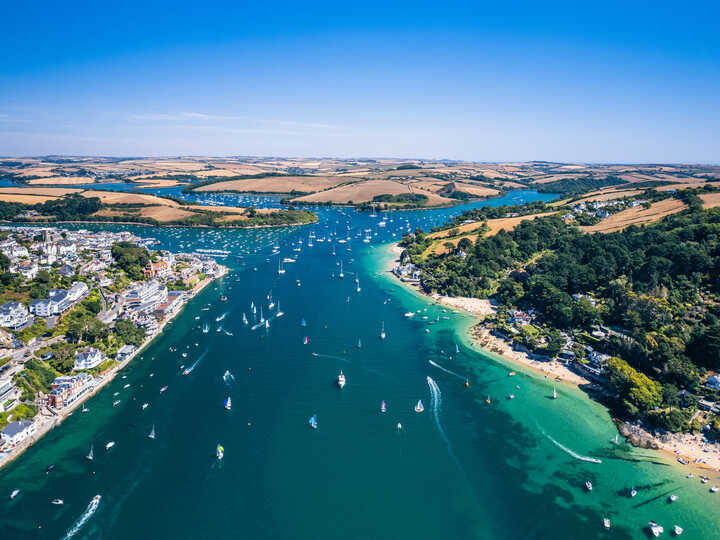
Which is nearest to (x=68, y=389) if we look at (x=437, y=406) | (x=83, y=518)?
(x=83, y=518)

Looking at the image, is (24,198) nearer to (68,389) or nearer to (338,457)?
(68,389)

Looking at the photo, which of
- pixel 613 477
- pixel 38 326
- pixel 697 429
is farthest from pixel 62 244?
pixel 697 429

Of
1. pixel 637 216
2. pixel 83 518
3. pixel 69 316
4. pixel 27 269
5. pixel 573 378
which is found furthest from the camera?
pixel 637 216

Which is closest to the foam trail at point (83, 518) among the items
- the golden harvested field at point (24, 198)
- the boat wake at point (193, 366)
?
the boat wake at point (193, 366)

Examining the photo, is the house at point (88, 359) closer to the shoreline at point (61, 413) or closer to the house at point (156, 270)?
the shoreline at point (61, 413)

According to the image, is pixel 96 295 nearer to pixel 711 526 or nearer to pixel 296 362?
pixel 296 362

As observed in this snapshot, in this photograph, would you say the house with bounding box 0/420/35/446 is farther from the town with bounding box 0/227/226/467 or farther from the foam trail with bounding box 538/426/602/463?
the foam trail with bounding box 538/426/602/463
